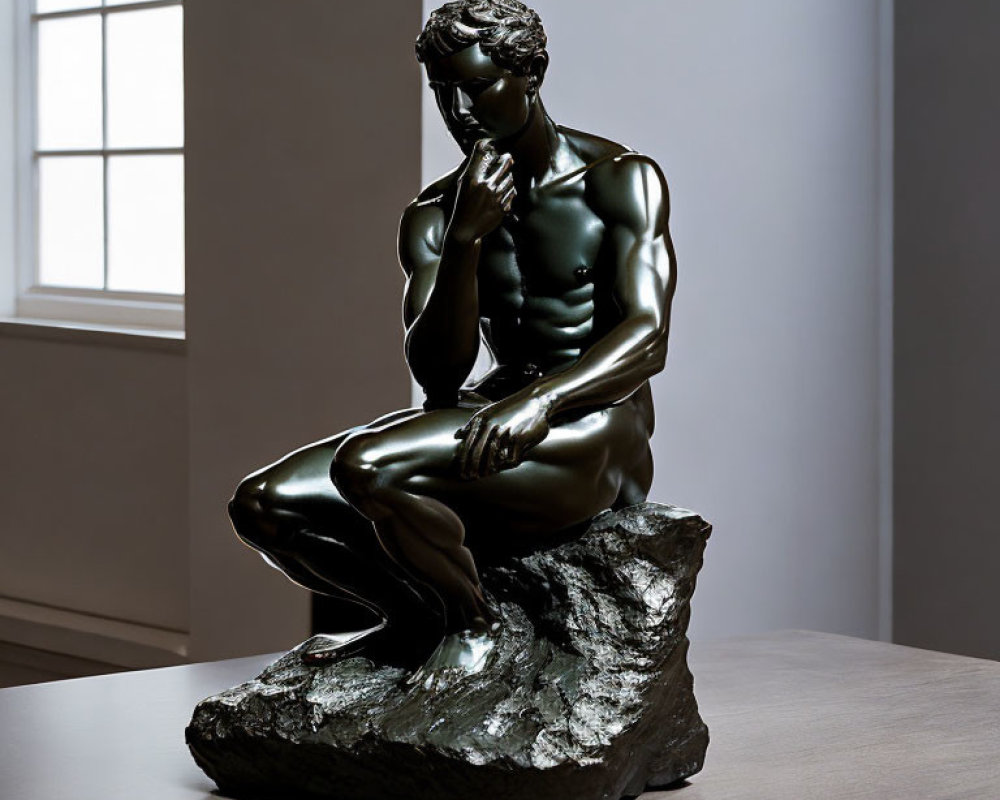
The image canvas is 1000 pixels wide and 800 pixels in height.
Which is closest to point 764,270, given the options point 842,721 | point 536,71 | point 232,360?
point 232,360

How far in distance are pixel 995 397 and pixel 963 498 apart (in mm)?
283

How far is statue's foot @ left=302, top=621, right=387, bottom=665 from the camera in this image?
218cm

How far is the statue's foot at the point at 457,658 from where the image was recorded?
2.03 metres

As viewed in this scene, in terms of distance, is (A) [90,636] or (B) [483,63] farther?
(A) [90,636]

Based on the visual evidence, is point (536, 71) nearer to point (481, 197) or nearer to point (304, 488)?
point (481, 197)

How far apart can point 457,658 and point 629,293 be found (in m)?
0.50

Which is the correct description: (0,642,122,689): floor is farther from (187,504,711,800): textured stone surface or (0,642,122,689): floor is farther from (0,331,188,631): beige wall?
(187,504,711,800): textured stone surface

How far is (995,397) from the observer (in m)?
4.21

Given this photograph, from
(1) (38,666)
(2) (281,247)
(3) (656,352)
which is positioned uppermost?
(2) (281,247)

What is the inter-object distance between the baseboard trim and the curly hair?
2497mm

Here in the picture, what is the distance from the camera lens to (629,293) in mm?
2109

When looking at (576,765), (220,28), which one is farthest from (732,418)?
(576,765)

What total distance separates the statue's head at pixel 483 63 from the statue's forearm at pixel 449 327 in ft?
0.51

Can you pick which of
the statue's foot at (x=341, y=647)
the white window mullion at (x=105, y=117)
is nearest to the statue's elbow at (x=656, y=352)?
the statue's foot at (x=341, y=647)
